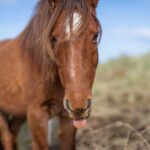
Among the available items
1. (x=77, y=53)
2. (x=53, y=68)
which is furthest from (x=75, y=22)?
(x=53, y=68)

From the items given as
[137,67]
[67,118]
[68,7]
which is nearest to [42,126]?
[67,118]

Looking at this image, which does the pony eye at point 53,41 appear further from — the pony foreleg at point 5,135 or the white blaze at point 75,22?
the pony foreleg at point 5,135

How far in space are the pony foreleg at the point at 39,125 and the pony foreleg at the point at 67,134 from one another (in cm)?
26

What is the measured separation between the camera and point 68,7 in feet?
18.7

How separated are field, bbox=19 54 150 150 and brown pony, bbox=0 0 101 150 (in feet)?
3.18

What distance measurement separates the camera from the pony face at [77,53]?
5.46m

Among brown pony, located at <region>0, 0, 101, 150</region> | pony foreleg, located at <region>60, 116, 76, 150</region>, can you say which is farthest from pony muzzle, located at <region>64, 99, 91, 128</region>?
pony foreleg, located at <region>60, 116, 76, 150</region>

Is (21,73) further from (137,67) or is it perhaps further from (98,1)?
(137,67)

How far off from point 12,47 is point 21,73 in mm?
612

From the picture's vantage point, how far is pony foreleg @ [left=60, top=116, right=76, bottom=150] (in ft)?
21.6

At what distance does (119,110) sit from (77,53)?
803 cm

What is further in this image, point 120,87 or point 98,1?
point 120,87

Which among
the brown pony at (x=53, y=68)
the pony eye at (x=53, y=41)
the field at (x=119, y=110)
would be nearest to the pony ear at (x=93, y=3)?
the brown pony at (x=53, y=68)

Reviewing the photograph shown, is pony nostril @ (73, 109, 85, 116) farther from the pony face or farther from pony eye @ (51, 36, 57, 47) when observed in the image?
pony eye @ (51, 36, 57, 47)
